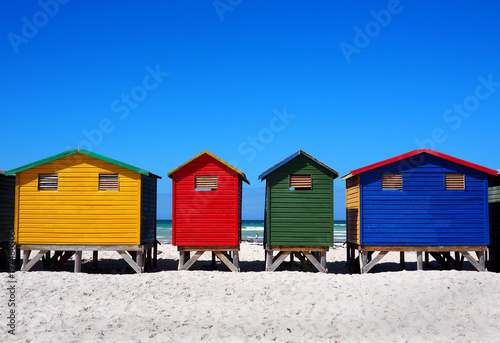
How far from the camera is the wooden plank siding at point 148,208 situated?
67.0 ft

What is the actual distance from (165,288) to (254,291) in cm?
309

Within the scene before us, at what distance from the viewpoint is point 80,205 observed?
65.6 feet

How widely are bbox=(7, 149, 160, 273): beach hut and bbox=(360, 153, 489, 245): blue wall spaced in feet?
30.7

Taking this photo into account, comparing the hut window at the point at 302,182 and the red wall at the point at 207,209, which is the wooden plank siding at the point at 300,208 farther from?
the red wall at the point at 207,209

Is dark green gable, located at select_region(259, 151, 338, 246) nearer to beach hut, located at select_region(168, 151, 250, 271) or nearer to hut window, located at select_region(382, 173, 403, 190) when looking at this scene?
beach hut, located at select_region(168, 151, 250, 271)

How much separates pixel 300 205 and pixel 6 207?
1370 cm

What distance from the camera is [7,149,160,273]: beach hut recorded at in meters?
19.9

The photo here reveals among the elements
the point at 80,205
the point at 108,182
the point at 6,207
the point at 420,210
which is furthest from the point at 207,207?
the point at 6,207

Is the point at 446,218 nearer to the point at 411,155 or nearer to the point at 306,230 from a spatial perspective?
the point at 411,155

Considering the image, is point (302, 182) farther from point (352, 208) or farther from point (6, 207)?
point (6, 207)

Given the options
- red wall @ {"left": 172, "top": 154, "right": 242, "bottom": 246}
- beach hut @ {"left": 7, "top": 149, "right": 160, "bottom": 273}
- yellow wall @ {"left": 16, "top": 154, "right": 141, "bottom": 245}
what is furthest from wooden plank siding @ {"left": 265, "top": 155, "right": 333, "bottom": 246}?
yellow wall @ {"left": 16, "top": 154, "right": 141, "bottom": 245}

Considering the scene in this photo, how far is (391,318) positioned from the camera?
14.8 metres

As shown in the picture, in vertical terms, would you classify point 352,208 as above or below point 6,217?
above

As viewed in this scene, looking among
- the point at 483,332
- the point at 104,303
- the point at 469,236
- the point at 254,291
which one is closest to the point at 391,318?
the point at 483,332
